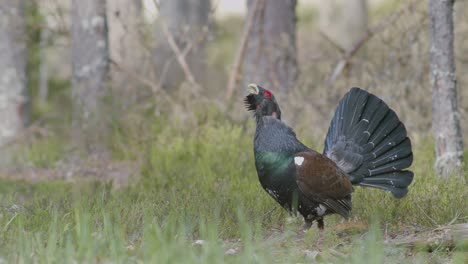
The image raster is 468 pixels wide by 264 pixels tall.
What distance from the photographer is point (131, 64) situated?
36.0 ft

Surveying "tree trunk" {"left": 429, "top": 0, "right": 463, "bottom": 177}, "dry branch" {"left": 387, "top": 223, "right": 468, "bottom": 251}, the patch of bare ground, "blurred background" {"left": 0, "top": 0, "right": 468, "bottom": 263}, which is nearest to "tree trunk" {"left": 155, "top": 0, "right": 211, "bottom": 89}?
"blurred background" {"left": 0, "top": 0, "right": 468, "bottom": 263}

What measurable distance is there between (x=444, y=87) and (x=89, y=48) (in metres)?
4.97

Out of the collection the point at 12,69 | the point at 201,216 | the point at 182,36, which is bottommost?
the point at 201,216

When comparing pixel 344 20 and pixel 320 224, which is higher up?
pixel 344 20

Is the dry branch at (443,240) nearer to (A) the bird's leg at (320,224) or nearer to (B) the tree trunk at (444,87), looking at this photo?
(A) the bird's leg at (320,224)

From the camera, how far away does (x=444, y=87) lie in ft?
22.6

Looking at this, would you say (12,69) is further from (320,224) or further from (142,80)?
(320,224)

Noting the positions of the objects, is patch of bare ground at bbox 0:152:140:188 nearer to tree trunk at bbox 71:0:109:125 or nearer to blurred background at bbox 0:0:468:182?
blurred background at bbox 0:0:468:182

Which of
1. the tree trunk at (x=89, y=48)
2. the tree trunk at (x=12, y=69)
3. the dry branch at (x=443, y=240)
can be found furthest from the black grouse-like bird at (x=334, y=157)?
the tree trunk at (x=12, y=69)

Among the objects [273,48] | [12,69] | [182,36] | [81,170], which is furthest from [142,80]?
[12,69]

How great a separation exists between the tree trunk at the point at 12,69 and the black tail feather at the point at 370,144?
7145mm

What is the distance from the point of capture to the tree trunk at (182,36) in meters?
10.6

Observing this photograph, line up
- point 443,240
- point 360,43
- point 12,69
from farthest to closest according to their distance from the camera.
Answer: point 12,69
point 360,43
point 443,240

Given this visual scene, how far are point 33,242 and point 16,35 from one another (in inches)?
328
